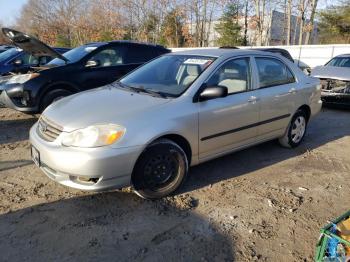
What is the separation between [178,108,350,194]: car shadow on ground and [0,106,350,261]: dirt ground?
0.09 feet

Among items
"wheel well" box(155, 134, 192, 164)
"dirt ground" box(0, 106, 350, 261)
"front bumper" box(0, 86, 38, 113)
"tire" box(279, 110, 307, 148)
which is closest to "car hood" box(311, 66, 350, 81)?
"tire" box(279, 110, 307, 148)

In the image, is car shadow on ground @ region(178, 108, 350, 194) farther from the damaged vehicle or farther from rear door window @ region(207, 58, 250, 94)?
the damaged vehicle

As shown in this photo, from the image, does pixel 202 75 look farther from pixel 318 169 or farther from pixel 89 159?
pixel 318 169

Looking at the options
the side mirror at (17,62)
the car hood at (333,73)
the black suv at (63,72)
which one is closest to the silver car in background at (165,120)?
the black suv at (63,72)

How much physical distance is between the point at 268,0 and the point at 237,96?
27434mm

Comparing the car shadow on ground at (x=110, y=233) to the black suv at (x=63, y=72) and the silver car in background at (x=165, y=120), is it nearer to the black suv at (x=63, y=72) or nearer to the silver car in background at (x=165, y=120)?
the silver car in background at (x=165, y=120)

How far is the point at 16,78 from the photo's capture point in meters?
6.95

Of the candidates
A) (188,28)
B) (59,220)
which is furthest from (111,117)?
(188,28)

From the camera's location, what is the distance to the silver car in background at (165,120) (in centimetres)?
350

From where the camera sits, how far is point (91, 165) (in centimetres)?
339

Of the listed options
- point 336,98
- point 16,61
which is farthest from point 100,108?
point 16,61

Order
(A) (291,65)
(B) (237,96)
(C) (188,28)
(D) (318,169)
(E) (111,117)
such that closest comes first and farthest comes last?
(E) (111,117) < (B) (237,96) < (D) (318,169) < (A) (291,65) < (C) (188,28)

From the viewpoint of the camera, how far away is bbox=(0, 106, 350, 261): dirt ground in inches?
121

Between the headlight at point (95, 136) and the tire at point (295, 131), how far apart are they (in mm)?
3148
